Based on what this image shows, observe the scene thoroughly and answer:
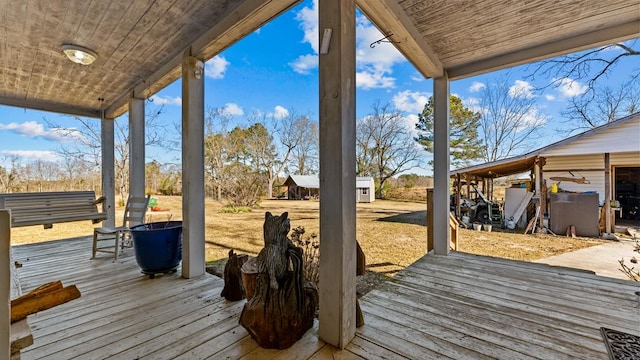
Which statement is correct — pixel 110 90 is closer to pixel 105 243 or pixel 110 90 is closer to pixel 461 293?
pixel 105 243

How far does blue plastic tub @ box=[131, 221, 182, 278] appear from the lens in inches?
96.6

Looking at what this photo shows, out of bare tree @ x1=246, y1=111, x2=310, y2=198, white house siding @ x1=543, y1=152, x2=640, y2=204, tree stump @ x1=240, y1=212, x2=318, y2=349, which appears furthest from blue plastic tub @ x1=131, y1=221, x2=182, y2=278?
bare tree @ x1=246, y1=111, x2=310, y2=198

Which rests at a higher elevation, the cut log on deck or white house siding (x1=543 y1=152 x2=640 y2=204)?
white house siding (x1=543 y1=152 x2=640 y2=204)

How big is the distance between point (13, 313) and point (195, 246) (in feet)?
5.98

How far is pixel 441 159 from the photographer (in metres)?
3.18

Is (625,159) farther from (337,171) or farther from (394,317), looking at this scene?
(337,171)

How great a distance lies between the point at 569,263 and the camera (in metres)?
4.09

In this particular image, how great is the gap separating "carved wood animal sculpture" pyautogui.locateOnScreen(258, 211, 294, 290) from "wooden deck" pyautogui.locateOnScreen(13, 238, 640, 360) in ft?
1.44

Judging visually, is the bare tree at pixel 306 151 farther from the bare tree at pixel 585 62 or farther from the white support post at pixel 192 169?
the white support post at pixel 192 169

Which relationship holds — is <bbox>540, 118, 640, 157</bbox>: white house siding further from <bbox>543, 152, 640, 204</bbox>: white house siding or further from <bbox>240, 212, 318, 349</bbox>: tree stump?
<bbox>240, 212, 318, 349</bbox>: tree stump

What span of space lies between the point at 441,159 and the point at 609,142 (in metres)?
6.33

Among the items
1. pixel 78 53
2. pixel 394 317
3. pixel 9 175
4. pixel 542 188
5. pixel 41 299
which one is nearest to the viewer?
pixel 41 299

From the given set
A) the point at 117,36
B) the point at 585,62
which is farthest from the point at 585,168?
the point at 117,36

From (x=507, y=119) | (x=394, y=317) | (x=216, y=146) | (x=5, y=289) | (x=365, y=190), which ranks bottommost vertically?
(x=394, y=317)
